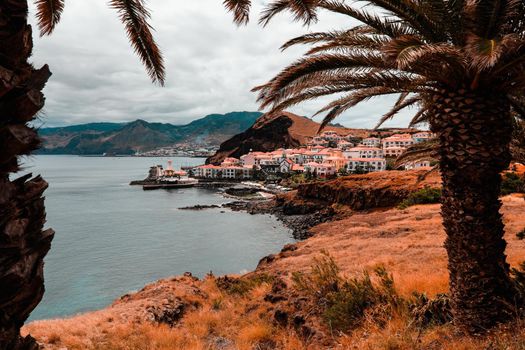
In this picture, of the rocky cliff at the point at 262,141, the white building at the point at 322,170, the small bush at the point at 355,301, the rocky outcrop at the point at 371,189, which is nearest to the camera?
the small bush at the point at 355,301

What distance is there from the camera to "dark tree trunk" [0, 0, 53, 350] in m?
3.35

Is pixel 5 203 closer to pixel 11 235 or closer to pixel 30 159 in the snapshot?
pixel 11 235

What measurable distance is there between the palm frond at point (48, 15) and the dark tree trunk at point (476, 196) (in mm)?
6713

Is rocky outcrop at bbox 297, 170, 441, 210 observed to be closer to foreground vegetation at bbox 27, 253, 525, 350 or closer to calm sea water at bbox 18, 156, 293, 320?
calm sea water at bbox 18, 156, 293, 320

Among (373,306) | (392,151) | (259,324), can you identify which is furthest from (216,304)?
(392,151)

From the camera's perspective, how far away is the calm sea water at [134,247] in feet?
89.3

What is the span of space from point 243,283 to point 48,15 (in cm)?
1147

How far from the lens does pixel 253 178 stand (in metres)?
118

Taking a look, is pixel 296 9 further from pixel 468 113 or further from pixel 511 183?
pixel 511 183

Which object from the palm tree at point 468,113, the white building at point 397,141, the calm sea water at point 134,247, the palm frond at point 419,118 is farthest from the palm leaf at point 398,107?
the white building at point 397,141

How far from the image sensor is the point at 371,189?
153 ft

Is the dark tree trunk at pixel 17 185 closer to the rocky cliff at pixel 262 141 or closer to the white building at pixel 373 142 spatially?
the white building at pixel 373 142

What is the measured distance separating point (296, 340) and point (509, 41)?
656 centimetres

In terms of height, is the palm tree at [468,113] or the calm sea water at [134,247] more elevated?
the palm tree at [468,113]
